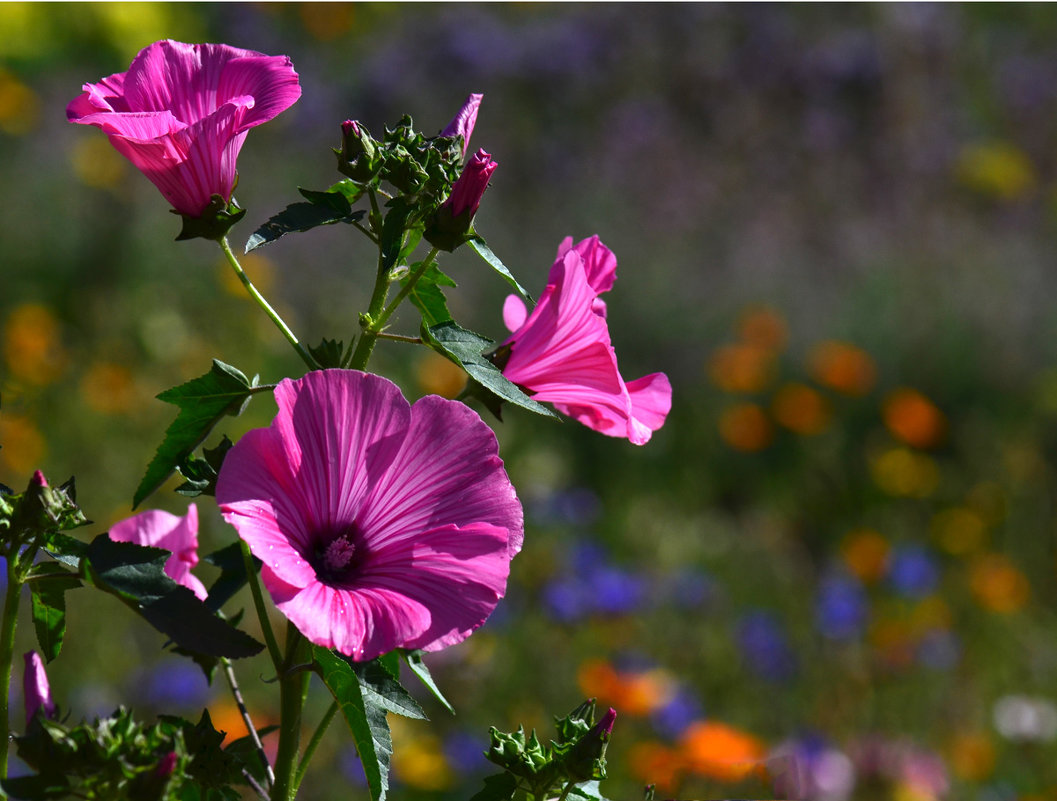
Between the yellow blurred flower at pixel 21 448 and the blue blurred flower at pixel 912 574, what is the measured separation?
7.24 feet

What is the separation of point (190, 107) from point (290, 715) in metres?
0.36

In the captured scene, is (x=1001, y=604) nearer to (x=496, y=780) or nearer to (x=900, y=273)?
(x=496, y=780)

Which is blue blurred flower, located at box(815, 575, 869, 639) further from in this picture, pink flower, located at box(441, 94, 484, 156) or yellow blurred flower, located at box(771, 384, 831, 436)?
pink flower, located at box(441, 94, 484, 156)

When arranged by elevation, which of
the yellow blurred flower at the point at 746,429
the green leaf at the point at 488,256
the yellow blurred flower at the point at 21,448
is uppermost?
Result: the green leaf at the point at 488,256

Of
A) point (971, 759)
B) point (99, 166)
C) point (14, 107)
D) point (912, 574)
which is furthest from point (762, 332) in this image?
point (14, 107)

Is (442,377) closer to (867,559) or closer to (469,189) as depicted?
(867,559)

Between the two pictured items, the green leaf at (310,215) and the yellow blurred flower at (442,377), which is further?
the yellow blurred flower at (442,377)

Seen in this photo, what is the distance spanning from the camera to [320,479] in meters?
0.62

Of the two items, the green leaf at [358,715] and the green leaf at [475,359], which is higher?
the green leaf at [475,359]

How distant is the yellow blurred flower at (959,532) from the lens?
3619 mm

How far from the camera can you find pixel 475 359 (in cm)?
61

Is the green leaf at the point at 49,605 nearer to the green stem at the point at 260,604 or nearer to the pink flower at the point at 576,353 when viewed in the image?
the green stem at the point at 260,604

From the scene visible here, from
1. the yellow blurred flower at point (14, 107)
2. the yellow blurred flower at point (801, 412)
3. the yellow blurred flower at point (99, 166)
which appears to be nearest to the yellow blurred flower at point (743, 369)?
the yellow blurred flower at point (801, 412)

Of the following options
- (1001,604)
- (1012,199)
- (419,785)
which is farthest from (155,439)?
(1012,199)
